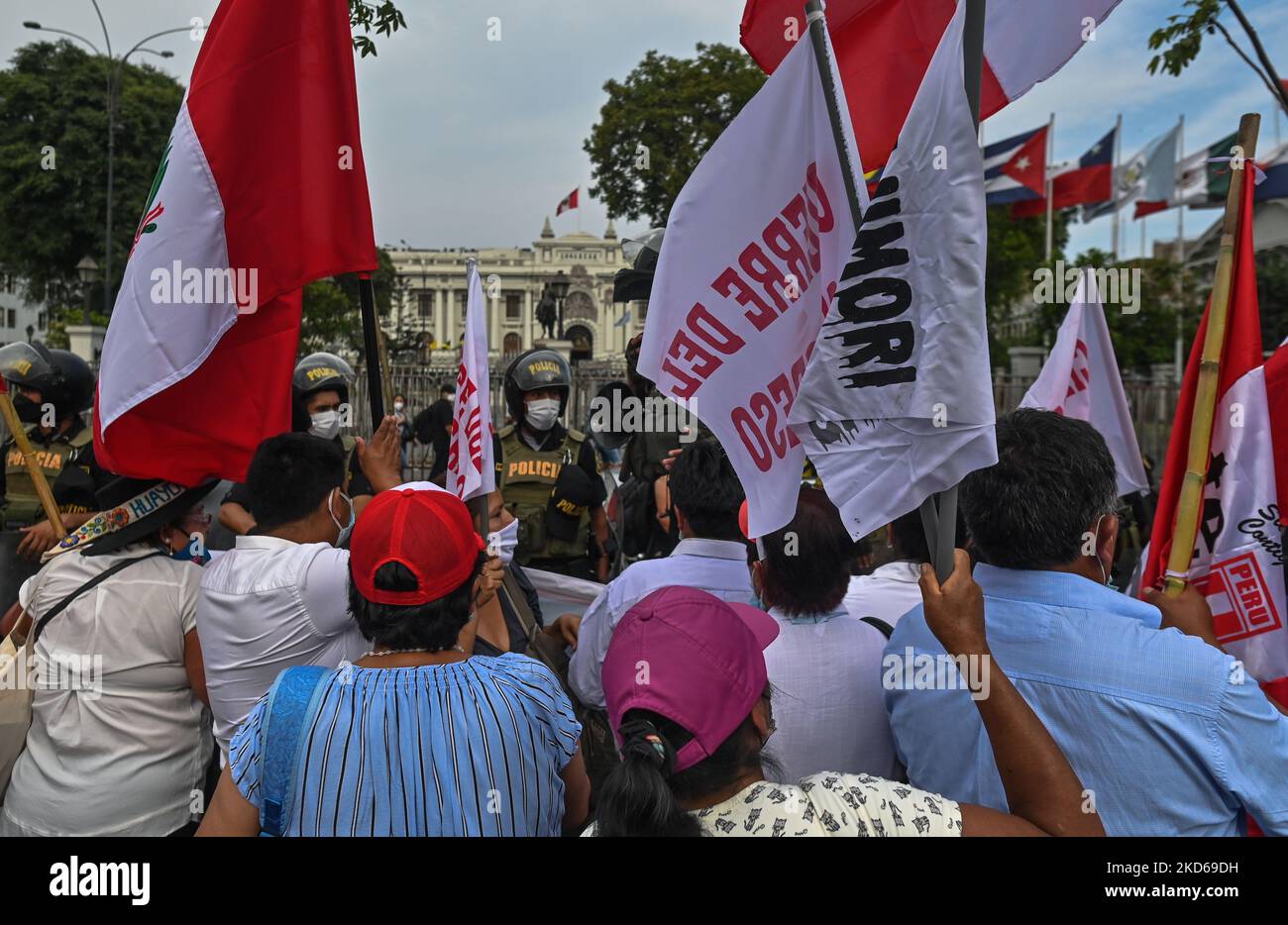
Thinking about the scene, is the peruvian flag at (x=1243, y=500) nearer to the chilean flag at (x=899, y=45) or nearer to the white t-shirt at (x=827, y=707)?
the chilean flag at (x=899, y=45)

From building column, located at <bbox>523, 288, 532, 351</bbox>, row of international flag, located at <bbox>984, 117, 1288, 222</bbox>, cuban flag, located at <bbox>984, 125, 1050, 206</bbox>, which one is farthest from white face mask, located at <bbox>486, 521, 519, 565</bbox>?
building column, located at <bbox>523, 288, 532, 351</bbox>

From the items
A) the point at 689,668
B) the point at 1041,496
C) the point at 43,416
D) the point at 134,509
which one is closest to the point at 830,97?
the point at 1041,496

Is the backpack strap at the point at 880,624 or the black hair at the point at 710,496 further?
the black hair at the point at 710,496

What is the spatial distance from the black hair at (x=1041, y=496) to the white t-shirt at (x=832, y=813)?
0.55 meters

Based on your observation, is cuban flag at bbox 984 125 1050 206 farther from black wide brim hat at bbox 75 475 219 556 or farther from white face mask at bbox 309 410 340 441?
black wide brim hat at bbox 75 475 219 556

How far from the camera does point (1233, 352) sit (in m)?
2.83

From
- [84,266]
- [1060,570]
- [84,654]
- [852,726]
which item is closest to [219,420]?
[84,654]

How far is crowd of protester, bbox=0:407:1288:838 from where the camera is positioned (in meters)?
1.68

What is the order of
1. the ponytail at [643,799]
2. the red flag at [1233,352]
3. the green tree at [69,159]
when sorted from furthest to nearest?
1. the green tree at [69,159]
2. the red flag at [1233,352]
3. the ponytail at [643,799]

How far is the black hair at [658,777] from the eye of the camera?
1.53 meters

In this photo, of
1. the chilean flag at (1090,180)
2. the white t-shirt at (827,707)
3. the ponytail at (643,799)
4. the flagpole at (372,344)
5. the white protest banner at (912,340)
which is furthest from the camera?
the chilean flag at (1090,180)

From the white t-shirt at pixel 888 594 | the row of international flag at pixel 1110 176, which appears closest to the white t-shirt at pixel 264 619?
the white t-shirt at pixel 888 594

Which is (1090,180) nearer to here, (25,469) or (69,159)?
(25,469)

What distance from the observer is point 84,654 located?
2598 millimetres
